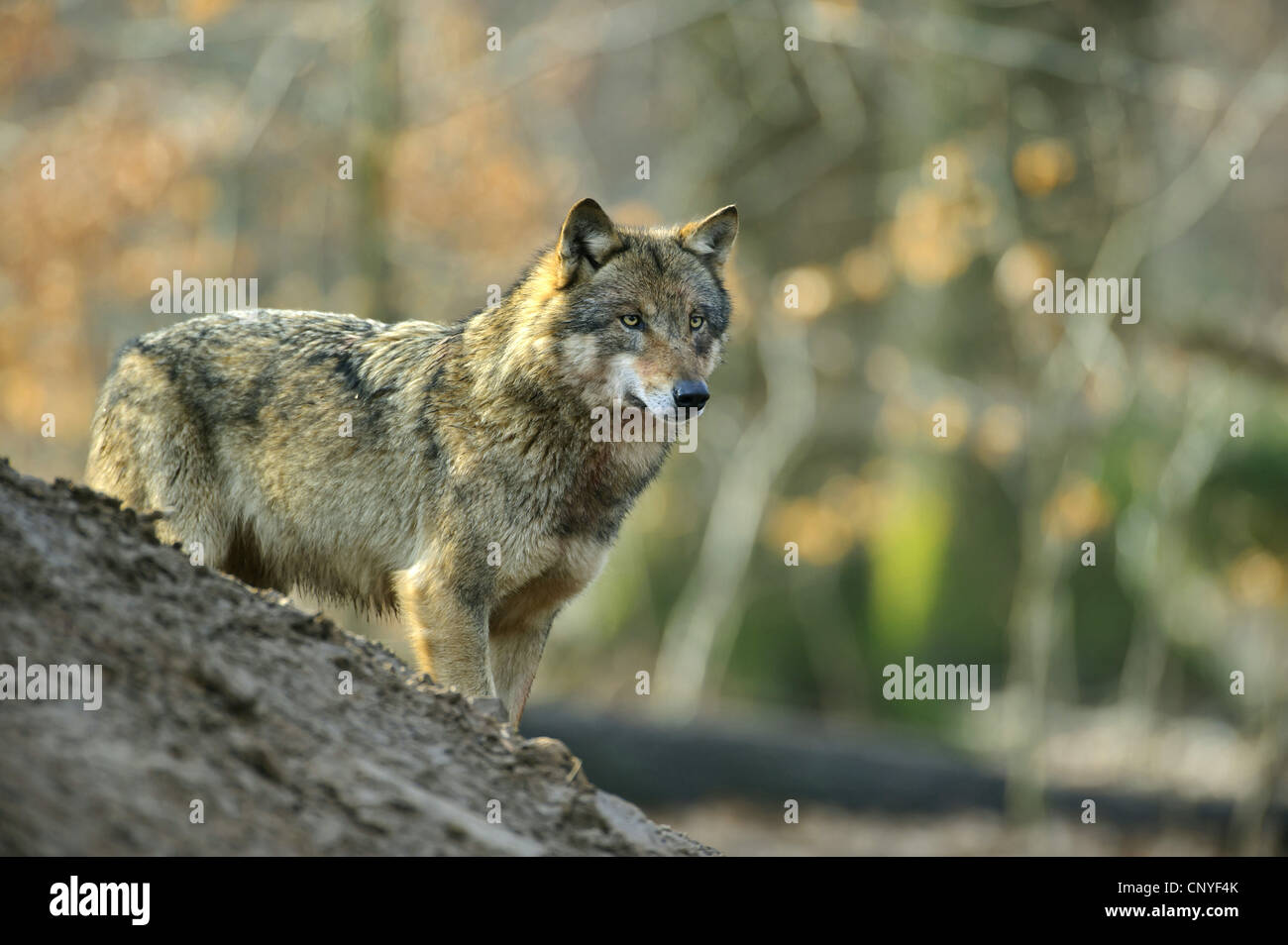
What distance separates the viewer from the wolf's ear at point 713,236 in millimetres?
7078

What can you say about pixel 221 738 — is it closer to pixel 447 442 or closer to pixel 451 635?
pixel 451 635

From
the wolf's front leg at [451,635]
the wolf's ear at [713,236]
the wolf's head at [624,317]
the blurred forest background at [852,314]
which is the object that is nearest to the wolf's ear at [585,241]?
the wolf's head at [624,317]

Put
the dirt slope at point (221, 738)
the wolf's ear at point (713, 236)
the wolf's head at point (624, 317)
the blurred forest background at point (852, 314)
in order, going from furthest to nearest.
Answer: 1. the blurred forest background at point (852, 314)
2. the wolf's ear at point (713, 236)
3. the wolf's head at point (624, 317)
4. the dirt slope at point (221, 738)

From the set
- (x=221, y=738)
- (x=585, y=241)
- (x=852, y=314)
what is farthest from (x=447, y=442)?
(x=852, y=314)

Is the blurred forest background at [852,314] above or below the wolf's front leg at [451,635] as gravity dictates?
above

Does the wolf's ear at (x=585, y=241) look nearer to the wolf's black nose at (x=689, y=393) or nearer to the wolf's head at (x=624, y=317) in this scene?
the wolf's head at (x=624, y=317)

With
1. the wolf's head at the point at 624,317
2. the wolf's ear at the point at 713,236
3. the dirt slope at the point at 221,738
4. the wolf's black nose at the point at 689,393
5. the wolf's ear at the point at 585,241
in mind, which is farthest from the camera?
the wolf's ear at the point at 713,236

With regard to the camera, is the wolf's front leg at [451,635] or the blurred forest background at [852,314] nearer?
the wolf's front leg at [451,635]

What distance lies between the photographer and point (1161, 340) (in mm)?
13250

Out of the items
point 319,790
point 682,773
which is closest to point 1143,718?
point 682,773

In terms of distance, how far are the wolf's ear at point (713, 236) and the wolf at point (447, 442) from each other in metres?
0.02

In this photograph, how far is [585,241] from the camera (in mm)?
6598

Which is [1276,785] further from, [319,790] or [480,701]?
[319,790]

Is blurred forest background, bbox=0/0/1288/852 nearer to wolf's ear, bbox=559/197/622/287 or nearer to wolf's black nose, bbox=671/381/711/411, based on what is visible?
wolf's black nose, bbox=671/381/711/411
